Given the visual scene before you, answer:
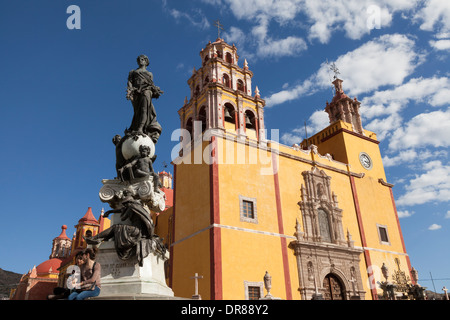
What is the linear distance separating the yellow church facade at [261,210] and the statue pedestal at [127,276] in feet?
31.9

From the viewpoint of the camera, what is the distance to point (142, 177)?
6.11 metres

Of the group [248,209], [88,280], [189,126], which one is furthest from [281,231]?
[88,280]

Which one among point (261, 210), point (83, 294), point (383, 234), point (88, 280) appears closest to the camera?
point (83, 294)

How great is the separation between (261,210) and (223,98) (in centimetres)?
661

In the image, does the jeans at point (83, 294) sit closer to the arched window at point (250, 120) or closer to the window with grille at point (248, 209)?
the window with grille at point (248, 209)

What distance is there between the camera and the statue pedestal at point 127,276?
5.04 meters

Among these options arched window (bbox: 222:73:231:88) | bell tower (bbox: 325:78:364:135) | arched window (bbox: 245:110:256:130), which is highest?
bell tower (bbox: 325:78:364:135)

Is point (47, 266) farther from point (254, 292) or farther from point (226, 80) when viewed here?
point (254, 292)

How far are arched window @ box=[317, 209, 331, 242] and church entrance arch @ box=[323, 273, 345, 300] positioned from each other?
6.51 ft

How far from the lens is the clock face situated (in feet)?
79.0

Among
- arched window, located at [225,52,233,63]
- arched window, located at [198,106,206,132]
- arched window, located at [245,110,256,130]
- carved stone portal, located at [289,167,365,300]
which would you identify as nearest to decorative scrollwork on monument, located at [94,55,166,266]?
carved stone portal, located at [289,167,365,300]

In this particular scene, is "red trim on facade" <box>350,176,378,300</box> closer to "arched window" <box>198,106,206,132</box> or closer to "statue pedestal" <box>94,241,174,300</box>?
"arched window" <box>198,106,206,132</box>

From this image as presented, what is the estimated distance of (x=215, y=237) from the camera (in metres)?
15.5
